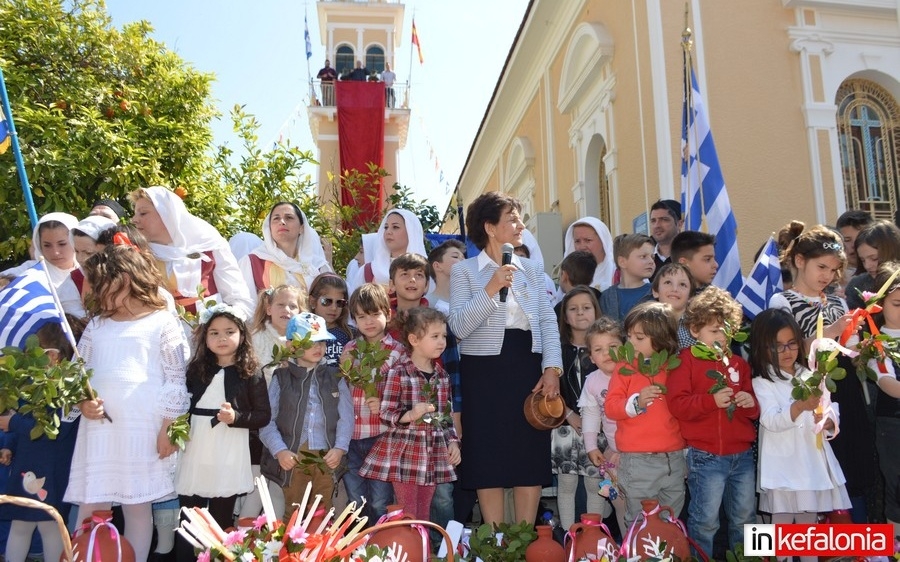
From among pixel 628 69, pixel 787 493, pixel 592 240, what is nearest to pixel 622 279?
pixel 592 240

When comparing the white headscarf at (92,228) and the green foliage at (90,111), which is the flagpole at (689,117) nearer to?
the white headscarf at (92,228)

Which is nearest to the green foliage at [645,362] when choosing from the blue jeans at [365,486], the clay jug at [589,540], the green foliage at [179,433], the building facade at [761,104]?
the clay jug at [589,540]

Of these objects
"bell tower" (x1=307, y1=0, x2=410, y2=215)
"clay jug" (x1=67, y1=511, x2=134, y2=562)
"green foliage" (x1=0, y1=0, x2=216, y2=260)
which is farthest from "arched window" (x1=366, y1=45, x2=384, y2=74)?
"clay jug" (x1=67, y1=511, x2=134, y2=562)

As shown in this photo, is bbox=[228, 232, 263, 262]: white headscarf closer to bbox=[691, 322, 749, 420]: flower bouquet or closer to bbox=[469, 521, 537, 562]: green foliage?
bbox=[469, 521, 537, 562]: green foliage

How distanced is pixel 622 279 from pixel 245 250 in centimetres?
315

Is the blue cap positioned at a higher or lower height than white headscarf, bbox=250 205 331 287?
lower

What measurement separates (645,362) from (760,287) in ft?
4.78

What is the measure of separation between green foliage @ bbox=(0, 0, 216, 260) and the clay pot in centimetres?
581

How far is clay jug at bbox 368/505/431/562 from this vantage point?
3.05 m

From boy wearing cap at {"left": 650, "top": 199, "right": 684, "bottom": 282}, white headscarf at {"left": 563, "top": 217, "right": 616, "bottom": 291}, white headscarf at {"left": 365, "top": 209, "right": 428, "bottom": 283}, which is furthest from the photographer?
boy wearing cap at {"left": 650, "top": 199, "right": 684, "bottom": 282}

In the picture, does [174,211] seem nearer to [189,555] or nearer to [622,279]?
[189,555]

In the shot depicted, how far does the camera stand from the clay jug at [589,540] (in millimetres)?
3223

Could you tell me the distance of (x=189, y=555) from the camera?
12.6 ft

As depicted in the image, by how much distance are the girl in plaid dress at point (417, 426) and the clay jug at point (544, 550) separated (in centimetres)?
64
